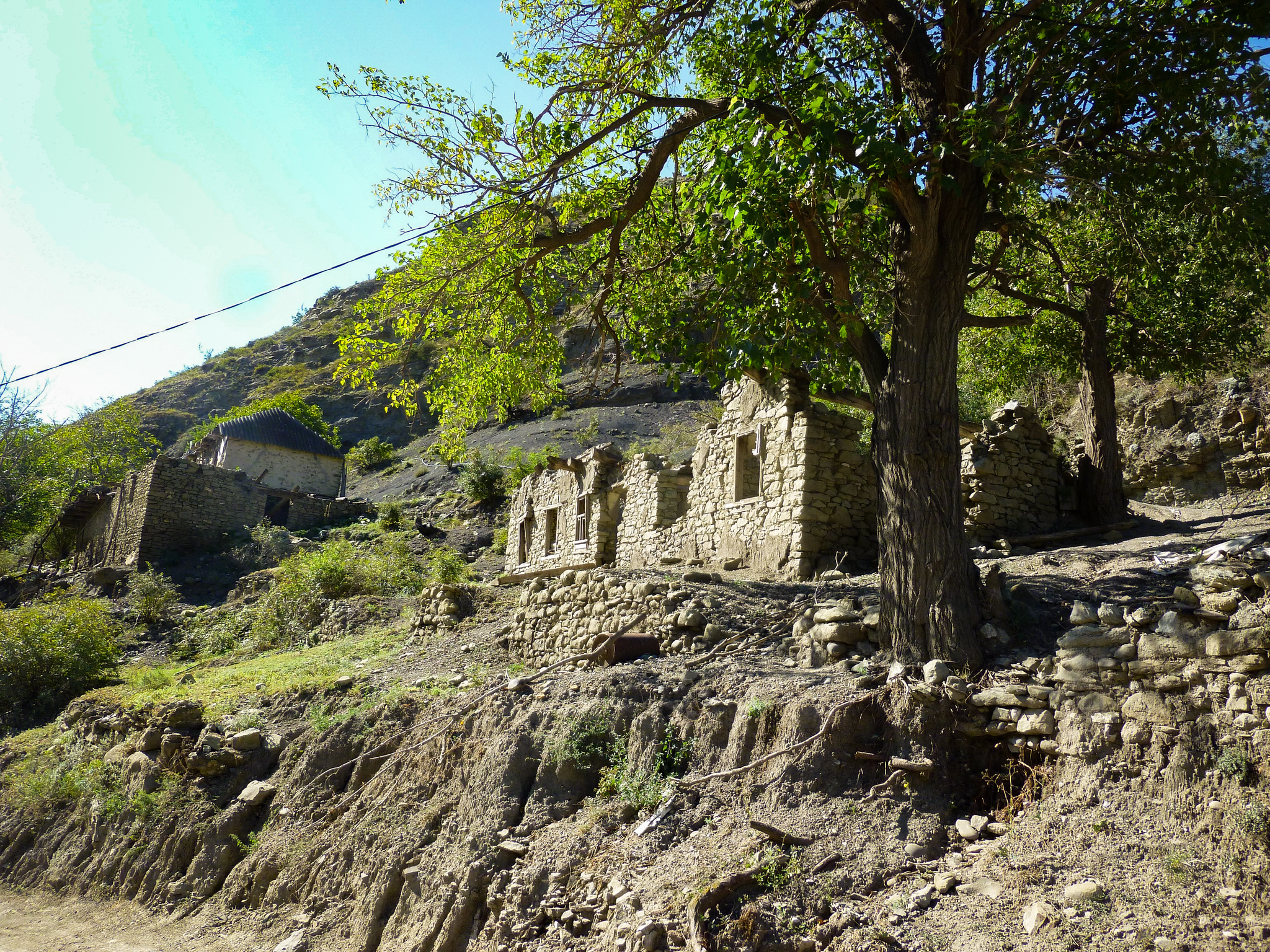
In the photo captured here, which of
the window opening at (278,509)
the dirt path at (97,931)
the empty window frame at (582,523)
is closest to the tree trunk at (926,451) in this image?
the dirt path at (97,931)

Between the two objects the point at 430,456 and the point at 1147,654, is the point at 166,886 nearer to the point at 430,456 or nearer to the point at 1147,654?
the point at 1147,654

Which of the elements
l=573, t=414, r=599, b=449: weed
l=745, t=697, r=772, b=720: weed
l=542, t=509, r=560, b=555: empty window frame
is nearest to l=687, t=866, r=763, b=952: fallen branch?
l=745, t=697, r=772, b=720: weed

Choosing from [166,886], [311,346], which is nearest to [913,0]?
[166,886]

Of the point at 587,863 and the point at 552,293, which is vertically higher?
the point at 552,293

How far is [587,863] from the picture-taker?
206 inches

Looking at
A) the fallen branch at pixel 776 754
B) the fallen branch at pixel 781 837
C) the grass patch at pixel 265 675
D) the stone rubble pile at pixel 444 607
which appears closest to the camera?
the fallen branch at pixel 781 837

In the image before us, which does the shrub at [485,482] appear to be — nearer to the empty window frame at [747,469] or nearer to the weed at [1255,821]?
the empty window frame at [747,469]

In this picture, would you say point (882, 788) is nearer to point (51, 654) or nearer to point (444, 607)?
point (444, 607)

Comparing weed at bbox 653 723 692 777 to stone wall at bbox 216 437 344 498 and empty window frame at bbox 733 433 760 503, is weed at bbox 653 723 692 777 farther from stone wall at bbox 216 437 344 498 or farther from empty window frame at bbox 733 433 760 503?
stone wall at bbox 216 437 344 498

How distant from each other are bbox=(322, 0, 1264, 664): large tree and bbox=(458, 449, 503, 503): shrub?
62.3ft

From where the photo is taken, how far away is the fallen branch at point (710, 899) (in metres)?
4.16

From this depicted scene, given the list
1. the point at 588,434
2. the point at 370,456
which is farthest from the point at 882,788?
the point at 370,456

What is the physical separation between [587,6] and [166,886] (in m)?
9.35

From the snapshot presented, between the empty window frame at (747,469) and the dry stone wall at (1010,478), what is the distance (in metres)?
2.75
